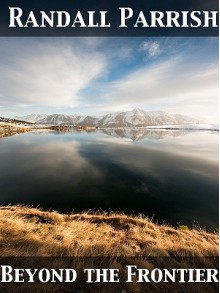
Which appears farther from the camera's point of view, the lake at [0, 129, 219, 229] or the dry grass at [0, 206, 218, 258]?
the lake at [0, 129, 219, 229]

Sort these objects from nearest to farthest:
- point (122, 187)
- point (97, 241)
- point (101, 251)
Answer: point (101, 251), point (97, 241), point (122, 187)

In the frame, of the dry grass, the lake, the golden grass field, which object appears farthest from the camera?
the lake

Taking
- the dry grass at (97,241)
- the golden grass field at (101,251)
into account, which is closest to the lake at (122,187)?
the dry grass at (97,241)

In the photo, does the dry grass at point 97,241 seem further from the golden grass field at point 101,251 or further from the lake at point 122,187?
the lake at point 122,187

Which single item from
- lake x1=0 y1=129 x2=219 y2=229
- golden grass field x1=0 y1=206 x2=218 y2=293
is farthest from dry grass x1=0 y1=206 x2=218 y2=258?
lake x1=0 y1=129 x2=219 y2=229

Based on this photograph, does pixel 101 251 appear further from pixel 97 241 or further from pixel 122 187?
pixel 122 187

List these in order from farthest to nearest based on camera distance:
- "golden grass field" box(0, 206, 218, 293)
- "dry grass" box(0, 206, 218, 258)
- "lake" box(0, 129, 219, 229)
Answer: "lake" box(0, 129, 219, 229) < "dry grass" box(0, 206, 218, 258) < "golden grass field" box(0, 206, 218, 293)

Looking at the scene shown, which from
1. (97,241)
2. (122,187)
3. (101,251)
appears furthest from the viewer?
(122,187)

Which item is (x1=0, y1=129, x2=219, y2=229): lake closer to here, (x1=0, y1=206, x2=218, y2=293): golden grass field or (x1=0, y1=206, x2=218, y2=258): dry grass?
(x1=0, y1=206, x2=218, y2=258): dry grass

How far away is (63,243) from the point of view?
836cm

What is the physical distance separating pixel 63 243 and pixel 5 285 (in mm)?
2862

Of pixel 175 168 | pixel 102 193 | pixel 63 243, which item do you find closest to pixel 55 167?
pixel 102 193

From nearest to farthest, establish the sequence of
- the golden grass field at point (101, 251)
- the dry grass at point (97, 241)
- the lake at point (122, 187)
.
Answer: the golden grass field at point (101, 251)
the dry grass at point (97, 241)
the lake at point (122, 187)

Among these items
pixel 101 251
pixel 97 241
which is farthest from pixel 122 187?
pixel 101 251
